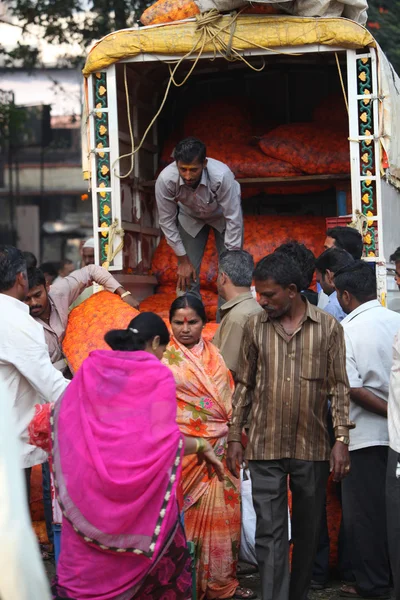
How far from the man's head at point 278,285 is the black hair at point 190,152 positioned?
2113mm

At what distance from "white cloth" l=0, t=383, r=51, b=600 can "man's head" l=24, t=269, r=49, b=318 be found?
138 inches

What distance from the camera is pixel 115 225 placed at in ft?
22.5

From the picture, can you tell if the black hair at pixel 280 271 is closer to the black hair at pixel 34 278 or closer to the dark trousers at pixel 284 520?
the dark trousers at pixel 284 520

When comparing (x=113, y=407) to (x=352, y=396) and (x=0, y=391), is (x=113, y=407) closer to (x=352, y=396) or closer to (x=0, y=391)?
(x=0, y=391)

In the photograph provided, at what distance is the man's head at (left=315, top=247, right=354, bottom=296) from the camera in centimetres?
580

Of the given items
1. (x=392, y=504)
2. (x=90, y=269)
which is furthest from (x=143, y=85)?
(x=392, y=504)

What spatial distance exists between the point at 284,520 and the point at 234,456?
35 centimetres

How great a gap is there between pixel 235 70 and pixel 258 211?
1151mm

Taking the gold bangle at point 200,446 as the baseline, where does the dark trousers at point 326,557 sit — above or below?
below

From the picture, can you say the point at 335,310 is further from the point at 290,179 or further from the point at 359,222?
the point at 290,179

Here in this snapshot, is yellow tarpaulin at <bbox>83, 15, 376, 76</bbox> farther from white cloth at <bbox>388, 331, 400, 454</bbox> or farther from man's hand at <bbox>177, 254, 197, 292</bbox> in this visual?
white cloth at <bbox>388, 331, 400, 454</bbox>

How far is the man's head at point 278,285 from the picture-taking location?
4.49 meters

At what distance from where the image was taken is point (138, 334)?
379cm

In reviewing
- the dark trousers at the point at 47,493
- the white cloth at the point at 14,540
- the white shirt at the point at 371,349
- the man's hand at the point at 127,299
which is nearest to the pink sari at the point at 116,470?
the white cloth at the point at 14,540
